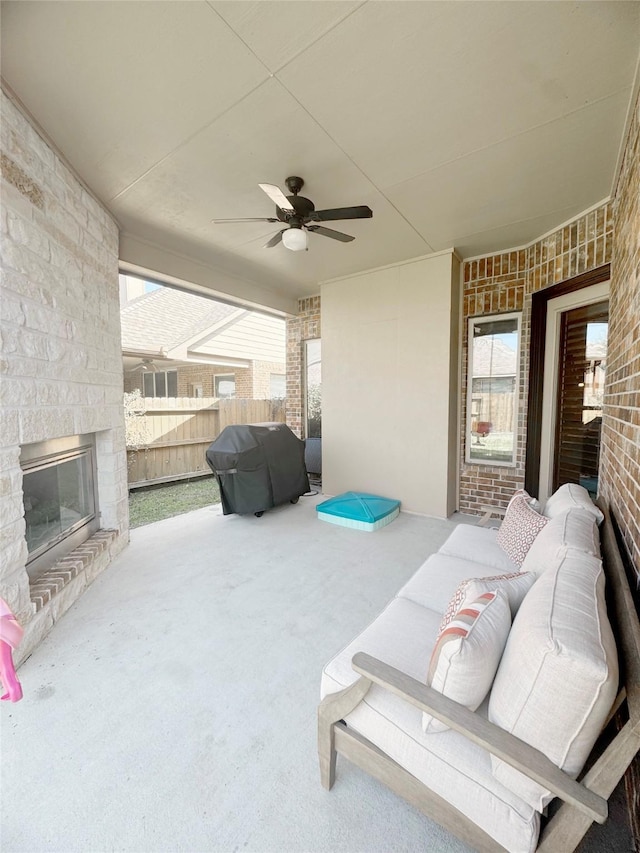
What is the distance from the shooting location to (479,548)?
2.41 metres

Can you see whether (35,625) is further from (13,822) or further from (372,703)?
(372,703)

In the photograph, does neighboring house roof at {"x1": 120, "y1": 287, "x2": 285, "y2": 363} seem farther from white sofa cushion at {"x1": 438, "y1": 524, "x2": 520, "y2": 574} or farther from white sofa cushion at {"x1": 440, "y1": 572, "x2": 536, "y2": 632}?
white sofa cushion at {"x1": 440, "y1": 572, "x2": 536, "y2": 632}

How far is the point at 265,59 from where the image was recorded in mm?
1793

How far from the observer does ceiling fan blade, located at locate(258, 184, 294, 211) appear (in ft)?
7.51

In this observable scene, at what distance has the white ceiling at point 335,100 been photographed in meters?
1.61

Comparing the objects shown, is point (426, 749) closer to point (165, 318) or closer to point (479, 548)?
point (479, 548)

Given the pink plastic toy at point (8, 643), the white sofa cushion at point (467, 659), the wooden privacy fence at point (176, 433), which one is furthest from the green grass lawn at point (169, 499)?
the white sofa cushion at point (467, 659)

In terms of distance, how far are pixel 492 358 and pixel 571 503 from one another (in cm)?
258

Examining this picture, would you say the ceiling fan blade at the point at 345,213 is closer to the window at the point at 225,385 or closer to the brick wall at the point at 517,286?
the brick wall at the point at 517,286

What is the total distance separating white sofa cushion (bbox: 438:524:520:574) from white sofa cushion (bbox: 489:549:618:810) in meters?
1.20

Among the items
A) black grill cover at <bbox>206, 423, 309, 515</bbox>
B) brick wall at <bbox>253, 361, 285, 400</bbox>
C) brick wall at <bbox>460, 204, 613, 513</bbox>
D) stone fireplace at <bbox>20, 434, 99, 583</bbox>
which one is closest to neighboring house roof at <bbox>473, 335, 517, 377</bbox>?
brick wall at <bbox>460, 204, 613, 513</bbox>

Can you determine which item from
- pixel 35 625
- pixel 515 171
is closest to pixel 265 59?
pixel 515 171

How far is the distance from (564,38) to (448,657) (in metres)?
2.76

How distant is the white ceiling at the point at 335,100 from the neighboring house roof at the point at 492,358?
1.36 meters
